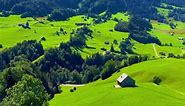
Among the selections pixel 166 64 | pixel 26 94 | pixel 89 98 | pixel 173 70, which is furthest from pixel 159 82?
pixel 26 94

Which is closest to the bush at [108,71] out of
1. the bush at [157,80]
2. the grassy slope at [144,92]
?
the grassy slope at [144,92]

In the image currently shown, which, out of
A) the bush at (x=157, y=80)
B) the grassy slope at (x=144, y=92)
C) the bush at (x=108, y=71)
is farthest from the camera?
the bush at (x=108, y=71)

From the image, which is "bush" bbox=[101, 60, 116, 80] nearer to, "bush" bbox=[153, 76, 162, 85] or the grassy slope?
the grassy slope

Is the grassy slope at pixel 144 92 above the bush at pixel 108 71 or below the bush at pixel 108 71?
above

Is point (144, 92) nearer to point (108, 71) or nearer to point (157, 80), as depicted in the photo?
point (157, 80)

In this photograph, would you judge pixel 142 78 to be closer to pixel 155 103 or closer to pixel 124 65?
pixel 124 65

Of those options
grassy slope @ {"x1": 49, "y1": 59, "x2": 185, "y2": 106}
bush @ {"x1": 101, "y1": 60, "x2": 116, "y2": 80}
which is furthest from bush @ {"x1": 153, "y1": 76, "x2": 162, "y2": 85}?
bush @ {"x1": 101, "y1": 60, "x2": 116, "y2": 80}

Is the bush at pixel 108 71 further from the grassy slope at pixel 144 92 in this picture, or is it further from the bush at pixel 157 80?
the bush at pixel 157 80

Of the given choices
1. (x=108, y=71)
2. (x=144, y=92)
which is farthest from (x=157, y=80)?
(x=108, y=71)
